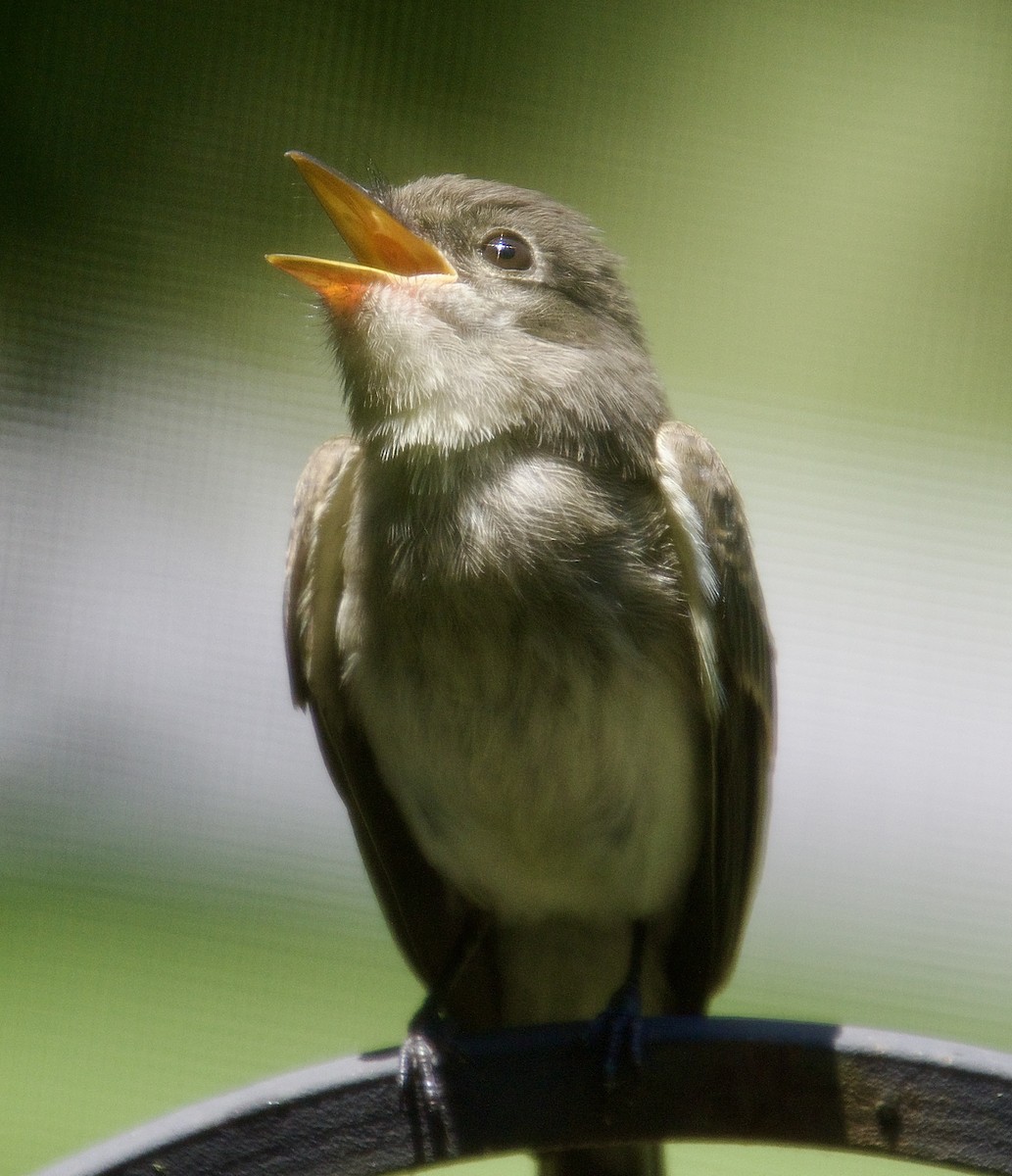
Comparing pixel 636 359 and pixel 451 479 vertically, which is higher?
pixel 636 359

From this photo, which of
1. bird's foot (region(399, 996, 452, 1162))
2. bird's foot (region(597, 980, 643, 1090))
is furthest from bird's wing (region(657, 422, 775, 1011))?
bird's foot (region(399, 996, 452, 1162))

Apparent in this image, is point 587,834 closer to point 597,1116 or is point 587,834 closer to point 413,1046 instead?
point 413,1046

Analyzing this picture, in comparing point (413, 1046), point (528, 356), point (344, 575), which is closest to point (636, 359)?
point (528, 356)

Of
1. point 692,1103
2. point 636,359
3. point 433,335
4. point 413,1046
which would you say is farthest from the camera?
point 636,359

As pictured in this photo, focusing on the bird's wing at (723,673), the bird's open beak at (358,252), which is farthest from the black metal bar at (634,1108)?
the bird's open beak at (358,252)

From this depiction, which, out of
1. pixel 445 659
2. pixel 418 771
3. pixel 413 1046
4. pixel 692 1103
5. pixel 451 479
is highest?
pixel 451 479

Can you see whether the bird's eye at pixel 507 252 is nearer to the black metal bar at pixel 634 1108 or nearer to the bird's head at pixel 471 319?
the bird's head at pixel 471 319
